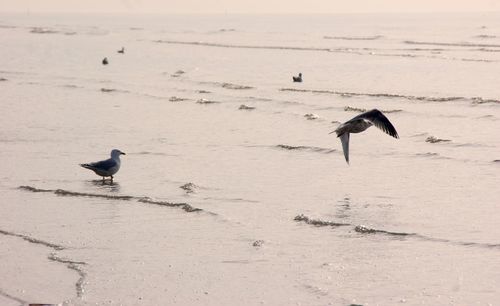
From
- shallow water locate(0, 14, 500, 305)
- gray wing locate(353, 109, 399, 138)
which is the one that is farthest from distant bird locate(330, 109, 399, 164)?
shallow water locate(0, 14, 500, 305)

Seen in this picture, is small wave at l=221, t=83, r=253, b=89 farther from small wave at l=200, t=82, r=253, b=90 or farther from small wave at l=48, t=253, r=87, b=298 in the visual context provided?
small wave at l=48, t=253, r=87, b=298

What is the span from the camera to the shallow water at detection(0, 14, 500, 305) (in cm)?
991

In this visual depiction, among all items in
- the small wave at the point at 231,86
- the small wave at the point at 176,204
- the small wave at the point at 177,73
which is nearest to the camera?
the small wave at the point at 176,204

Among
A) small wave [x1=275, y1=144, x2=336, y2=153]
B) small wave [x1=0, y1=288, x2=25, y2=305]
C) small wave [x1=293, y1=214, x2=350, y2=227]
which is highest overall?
small wave [x1=275, y1=144, x2=336, y2=153]

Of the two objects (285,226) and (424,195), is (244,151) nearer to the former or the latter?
(424,195)

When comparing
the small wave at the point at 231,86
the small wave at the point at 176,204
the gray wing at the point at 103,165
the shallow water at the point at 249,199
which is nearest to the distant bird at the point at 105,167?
the gray wing at the point at 103,165

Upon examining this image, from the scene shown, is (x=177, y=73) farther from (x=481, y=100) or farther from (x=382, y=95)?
(x=481, y=100)

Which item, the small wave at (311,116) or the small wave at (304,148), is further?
the small wave at (311,116)

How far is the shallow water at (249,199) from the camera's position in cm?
991

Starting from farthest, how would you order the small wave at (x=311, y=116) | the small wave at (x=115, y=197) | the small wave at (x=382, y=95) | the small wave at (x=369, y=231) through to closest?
1. the small wave at (x=382, y=95)
2. the small wave at (x=311, y=116)
3. the small wave at (x=115, y=197)
4. the small wave at (x=369, y=231)

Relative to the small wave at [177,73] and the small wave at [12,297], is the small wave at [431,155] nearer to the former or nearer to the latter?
the small wave at [12,297]

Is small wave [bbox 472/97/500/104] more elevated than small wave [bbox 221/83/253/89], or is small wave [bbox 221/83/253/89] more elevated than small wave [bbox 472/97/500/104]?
small wave [bbox 221/83/253/89]

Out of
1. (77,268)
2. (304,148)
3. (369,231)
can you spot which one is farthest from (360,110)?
(77,268)

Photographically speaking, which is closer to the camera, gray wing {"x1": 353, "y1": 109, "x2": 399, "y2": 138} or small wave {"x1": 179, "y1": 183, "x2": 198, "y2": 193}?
small wave {"x1": 179, "y1": 183, "x2": 198, "y2": 193}
